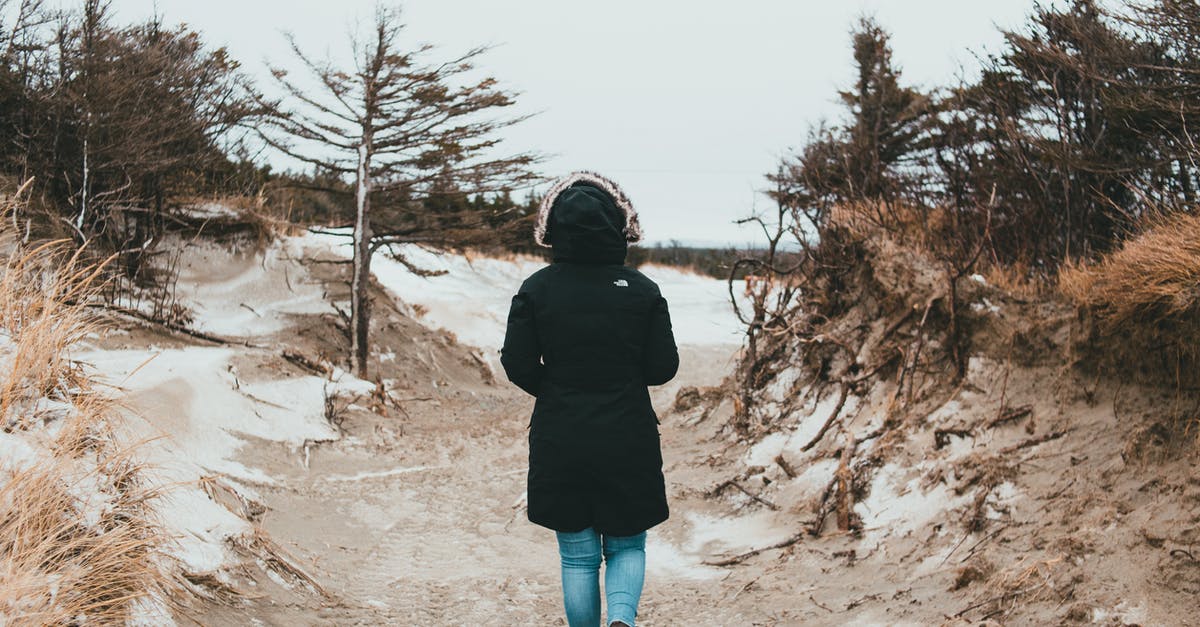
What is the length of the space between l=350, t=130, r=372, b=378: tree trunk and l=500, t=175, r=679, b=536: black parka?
1337cm

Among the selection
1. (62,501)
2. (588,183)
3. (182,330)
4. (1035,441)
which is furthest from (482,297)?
(588,183)

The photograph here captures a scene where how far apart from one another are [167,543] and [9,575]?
1.28 m

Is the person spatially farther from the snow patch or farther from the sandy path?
the snow patch

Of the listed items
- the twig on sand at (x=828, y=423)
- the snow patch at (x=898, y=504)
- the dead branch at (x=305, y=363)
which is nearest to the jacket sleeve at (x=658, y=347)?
the snow patch at (x=898, y=504)

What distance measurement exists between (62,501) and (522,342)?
1872 mm

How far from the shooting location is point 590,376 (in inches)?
114

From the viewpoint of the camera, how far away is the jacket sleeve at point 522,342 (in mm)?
2900

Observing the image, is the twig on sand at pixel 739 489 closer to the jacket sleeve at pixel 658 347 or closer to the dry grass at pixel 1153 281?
the dry grass at pixel 1153 281

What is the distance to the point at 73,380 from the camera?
4152 mm

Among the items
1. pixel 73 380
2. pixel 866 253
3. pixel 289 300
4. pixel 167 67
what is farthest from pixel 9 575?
pixel 289 300

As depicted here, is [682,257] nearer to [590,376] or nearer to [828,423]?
[828,423]

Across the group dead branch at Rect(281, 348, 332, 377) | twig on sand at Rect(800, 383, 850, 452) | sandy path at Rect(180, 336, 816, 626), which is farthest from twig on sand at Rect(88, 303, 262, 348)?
twig on sand at Rect(800, 383, 850, 452)

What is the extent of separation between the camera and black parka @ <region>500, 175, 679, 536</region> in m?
2.87

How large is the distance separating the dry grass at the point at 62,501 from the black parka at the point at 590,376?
5.03 feet
